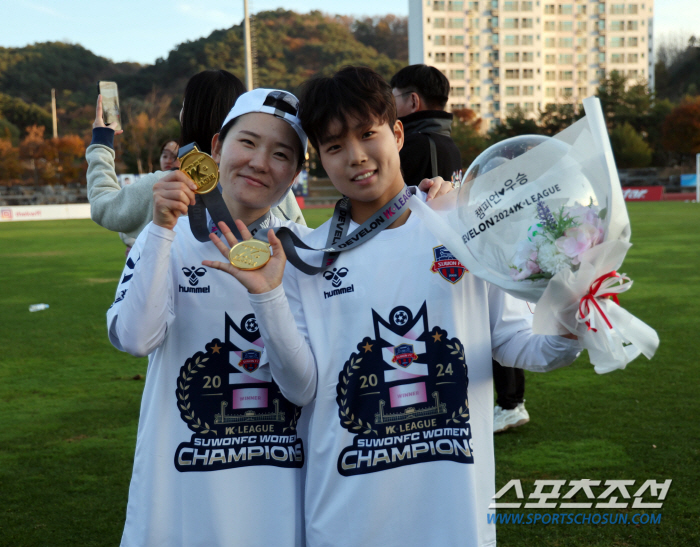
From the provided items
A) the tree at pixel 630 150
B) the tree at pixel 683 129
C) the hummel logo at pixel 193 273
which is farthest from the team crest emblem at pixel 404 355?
the tree at pixel 683 129

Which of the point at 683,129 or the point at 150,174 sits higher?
the point at 683,129

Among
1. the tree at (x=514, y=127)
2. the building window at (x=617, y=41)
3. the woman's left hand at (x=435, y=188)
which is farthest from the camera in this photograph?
the building window at (x=617, y=41)

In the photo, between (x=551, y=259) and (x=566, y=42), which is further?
(x=566, y=42)

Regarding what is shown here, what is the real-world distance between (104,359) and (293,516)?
16.5 feet

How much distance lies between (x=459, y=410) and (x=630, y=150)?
5219 cm

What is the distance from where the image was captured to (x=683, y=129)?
49.2m

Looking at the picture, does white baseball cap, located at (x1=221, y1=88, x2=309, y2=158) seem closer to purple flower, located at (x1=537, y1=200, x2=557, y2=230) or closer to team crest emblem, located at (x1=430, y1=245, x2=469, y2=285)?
team crest emblem, located at (x1=430, y1=245, x2=469, y2=285)

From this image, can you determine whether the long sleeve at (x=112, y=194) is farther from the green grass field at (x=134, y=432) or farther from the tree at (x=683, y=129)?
the tree at (x=683, y=129)

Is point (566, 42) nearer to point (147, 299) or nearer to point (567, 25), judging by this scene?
point (567, 25)

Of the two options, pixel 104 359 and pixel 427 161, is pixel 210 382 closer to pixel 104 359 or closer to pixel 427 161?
pixel 427 161

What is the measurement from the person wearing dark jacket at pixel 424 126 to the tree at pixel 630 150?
161ft

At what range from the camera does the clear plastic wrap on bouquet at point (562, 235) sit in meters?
1.42

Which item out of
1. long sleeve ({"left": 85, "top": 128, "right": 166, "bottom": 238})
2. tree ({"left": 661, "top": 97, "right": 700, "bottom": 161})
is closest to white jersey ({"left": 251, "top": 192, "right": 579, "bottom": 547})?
long sleeve ({"left": 85, "top": 128, "right": 166, "bottom": 238})

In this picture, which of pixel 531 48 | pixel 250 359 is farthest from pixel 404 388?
pixel 531 48
